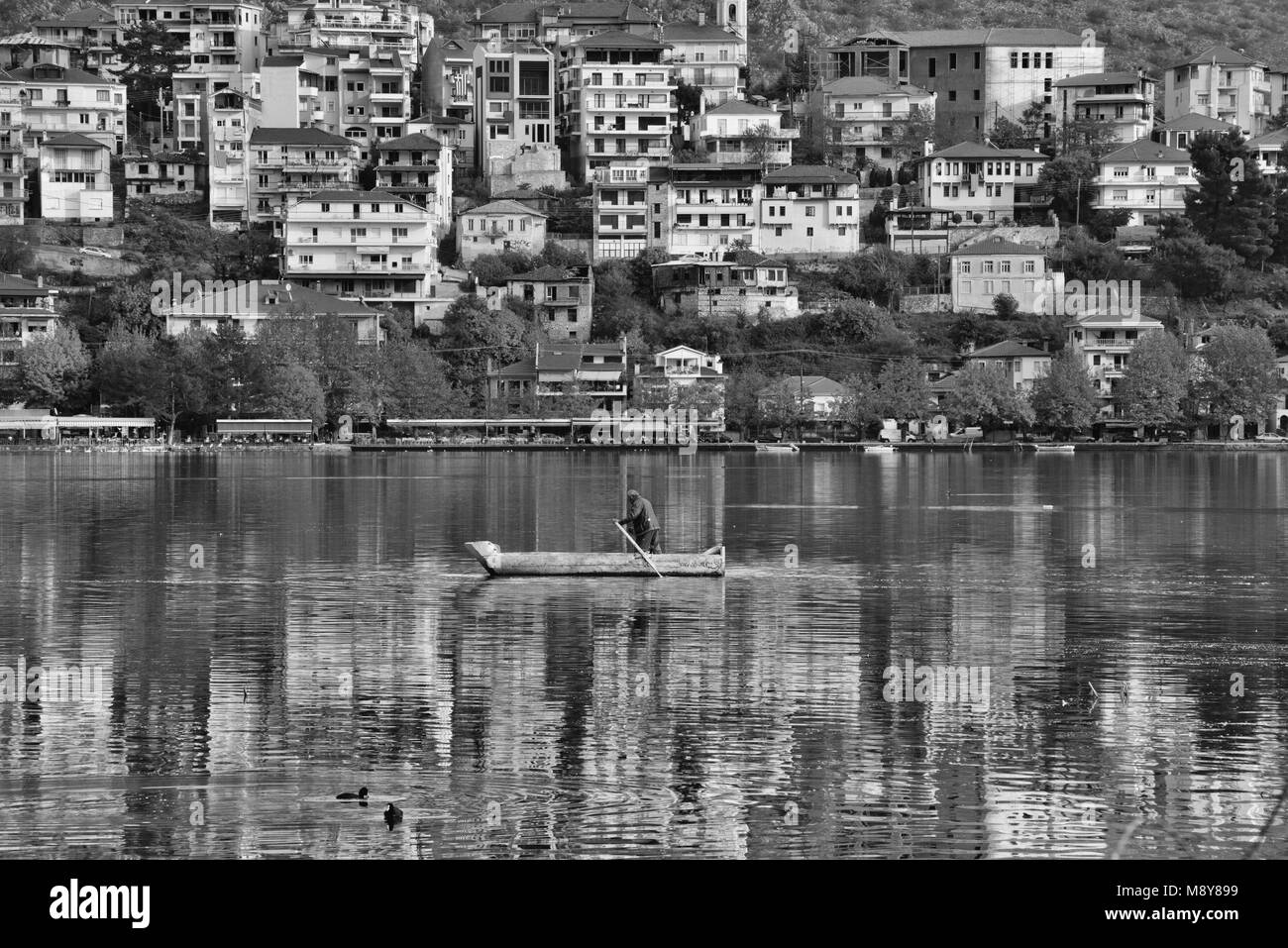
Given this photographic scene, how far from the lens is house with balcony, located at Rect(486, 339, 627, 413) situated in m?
113

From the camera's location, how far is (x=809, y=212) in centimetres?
12638

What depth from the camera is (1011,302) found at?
121812mm

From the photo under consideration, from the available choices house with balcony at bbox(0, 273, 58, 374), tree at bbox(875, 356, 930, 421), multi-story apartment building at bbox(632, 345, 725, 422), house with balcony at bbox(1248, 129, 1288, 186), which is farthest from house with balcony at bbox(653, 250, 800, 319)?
house with balcony at bbox(0, 273, 58, 374)

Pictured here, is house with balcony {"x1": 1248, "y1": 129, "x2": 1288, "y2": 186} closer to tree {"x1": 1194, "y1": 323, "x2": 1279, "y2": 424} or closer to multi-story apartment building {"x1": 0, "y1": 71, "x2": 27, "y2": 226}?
tree {"x1": 1194, "y1": 323, "x2": 1279, "y2": 424}

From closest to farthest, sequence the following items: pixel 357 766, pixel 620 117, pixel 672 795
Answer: pixel 672 795, pixel 357 766, pixel 620 117

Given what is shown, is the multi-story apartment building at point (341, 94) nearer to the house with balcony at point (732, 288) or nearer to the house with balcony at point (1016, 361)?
the house with balcony at point (732, 288)

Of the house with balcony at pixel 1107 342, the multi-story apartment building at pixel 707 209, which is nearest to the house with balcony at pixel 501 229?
the multi-story apartment building at pixel 707 209

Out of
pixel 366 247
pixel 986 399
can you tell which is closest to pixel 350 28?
pixel 366 247

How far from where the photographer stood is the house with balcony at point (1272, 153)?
132m

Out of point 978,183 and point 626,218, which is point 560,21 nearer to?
point 626,218

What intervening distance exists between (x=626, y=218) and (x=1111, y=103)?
3631 cm
